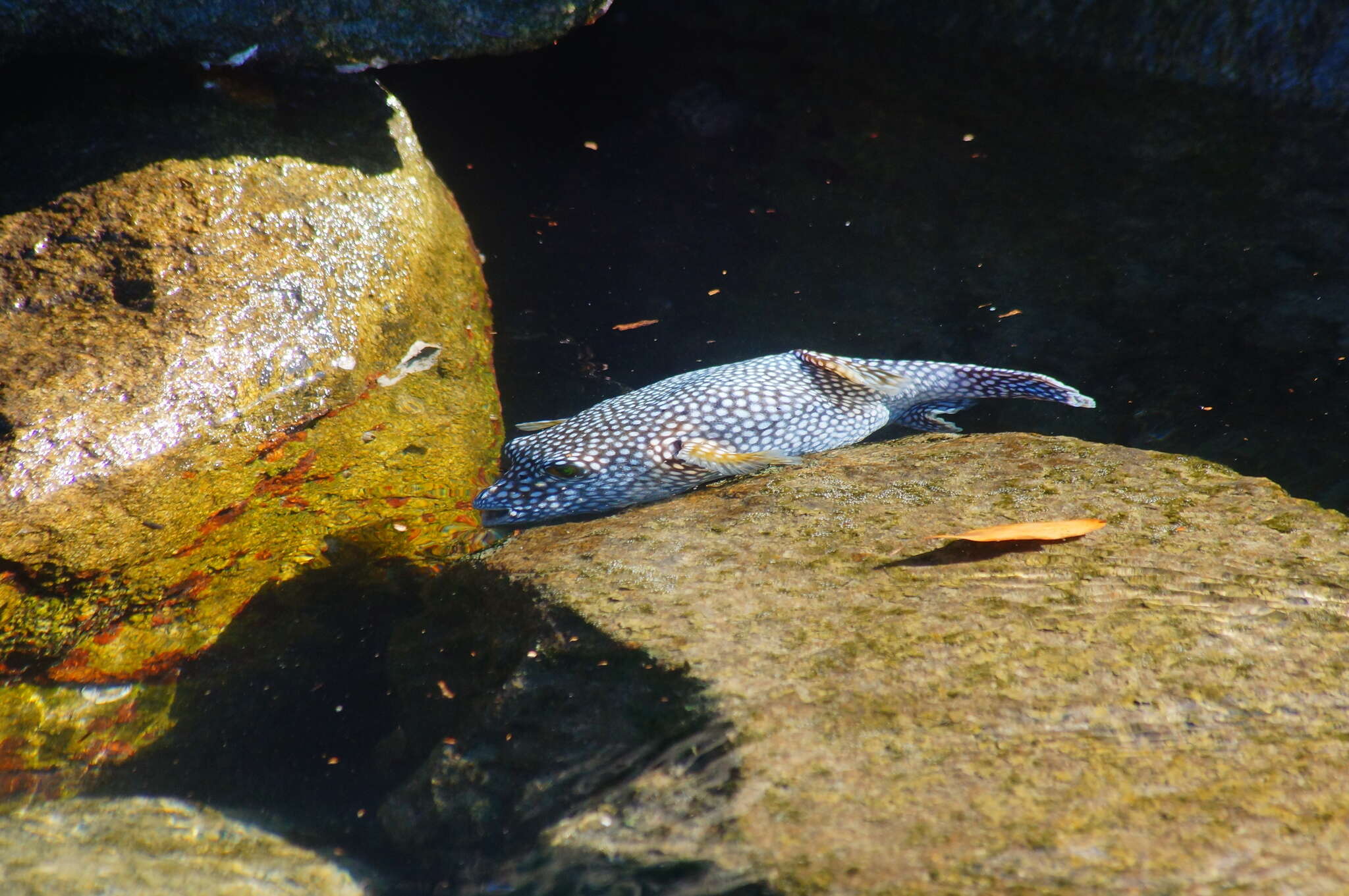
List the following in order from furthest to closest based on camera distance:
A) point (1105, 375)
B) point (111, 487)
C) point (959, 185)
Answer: point (959, 185), point (1105, 375), point (111, 487)

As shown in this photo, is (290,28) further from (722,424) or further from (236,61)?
(722,424)

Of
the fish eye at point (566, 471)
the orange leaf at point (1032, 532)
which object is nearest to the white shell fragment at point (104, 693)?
the fish eye at point (566, 471)

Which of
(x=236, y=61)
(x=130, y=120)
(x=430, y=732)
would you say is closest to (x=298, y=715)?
(x=430, y=732)

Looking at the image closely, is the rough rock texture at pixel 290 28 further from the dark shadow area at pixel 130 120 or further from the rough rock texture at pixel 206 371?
the rough rock texture at pixel 206 371

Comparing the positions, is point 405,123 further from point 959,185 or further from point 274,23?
point 959,185

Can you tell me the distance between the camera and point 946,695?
219 centimetres

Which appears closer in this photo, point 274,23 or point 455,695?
point 455,695

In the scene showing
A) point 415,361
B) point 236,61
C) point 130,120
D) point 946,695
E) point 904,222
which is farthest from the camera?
Answer: point 904,222

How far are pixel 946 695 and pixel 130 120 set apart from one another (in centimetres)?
536

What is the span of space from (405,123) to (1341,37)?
23.9 feet

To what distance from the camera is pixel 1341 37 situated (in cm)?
588

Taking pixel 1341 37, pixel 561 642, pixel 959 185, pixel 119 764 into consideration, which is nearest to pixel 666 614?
pixel 561 642

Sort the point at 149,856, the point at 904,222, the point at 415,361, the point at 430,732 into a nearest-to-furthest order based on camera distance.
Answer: the point at 149,856
the point at 430,732
the point at 415,361
the point at 904,222

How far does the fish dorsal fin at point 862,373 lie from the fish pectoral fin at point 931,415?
0.88 feet
